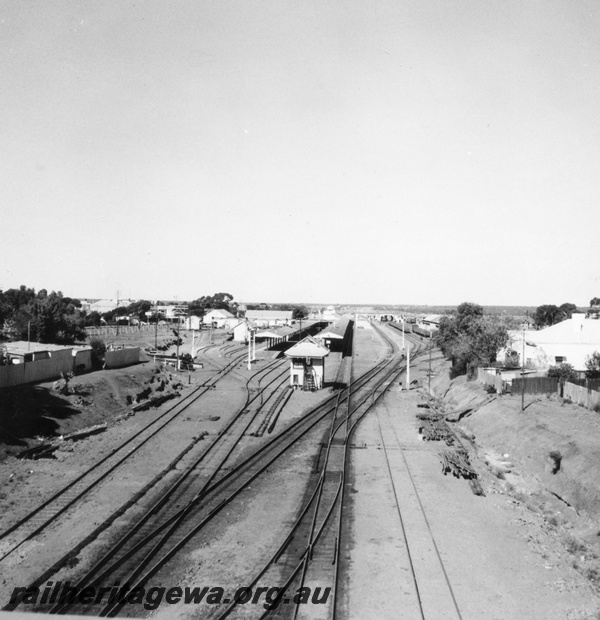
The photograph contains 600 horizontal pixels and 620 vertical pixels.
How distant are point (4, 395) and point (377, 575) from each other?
2517cm

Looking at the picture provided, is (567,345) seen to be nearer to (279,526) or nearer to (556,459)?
(556,459)

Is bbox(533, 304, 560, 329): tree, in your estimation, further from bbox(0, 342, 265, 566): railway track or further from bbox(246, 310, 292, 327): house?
bbox(0, 342, 265, 566): railway track

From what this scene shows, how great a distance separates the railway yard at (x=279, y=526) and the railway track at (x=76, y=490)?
8 centimetres

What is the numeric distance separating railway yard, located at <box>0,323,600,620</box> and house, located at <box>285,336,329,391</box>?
10.8m

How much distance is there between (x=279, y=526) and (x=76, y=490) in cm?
852

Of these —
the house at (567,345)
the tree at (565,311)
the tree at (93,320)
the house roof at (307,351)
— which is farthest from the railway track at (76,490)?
the tree at (565,311)

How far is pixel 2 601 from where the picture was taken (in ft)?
37.2

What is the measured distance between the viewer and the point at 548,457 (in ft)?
70.6

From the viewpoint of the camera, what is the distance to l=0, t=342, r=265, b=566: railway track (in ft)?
48.2

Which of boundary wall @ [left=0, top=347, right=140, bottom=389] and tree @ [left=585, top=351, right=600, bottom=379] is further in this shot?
tree @ [left=585, top=351, right=600, bottom=379]

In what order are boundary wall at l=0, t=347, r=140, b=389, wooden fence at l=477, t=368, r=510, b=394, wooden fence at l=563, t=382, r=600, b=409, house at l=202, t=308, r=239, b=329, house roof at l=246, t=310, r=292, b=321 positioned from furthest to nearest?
house roof at l=246, t=310, r=292, b=321 → house at l=202, t=308, r=239, b=329 → wooden fence at l=477, t=368, r=510, b=394 → boundary wall at l=0, t=347, r=140, b=389 → wooden fence at l=563, t=382, r=600, b=409

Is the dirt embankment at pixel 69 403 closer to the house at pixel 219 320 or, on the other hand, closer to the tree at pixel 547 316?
the house at pixel 219 320

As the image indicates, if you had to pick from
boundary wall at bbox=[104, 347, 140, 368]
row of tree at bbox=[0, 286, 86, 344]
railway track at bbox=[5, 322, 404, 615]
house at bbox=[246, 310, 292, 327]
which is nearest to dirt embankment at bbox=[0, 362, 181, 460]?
boundary wall at bbox=[104, 347, 140, 368]

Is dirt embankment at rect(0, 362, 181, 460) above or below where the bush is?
below
